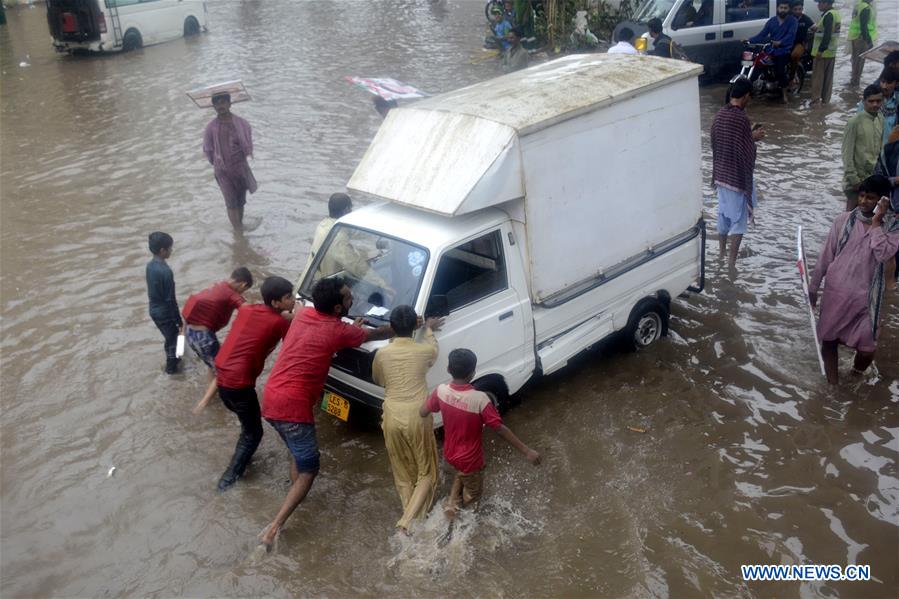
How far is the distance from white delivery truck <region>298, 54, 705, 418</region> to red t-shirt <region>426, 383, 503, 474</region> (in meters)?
0.67

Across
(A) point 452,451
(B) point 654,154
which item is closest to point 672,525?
(A) point 452,451

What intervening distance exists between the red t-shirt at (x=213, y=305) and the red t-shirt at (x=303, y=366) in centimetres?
110

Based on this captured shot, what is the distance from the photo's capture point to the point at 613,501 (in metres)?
5.26

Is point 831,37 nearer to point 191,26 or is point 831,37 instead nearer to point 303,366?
point 303,366

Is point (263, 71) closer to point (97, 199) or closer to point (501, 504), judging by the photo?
point (97, 199)

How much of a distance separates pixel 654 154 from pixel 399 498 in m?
3.45

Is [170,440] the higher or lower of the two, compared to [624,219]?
lower

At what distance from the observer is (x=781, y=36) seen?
523 inches

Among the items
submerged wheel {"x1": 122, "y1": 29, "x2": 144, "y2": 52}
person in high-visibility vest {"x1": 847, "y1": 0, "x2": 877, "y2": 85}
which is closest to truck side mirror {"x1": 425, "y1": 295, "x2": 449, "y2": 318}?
person in high-visibility vest {"x1": 847, "y1": 0, "x2": 877, "y2": 85}

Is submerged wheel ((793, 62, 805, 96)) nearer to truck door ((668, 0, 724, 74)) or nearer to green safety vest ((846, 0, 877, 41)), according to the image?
green safety vest ((846, 0, 877, 41))

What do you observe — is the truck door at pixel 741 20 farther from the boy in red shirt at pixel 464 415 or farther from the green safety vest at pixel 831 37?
the boy in red shirt at pixel 464 415

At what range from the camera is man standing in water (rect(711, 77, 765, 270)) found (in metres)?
7.54

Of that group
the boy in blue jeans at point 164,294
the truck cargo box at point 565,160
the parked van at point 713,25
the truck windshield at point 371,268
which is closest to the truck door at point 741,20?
the parked van at point 713,25

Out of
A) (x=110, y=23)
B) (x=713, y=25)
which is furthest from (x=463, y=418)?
(x=110, y=23)
